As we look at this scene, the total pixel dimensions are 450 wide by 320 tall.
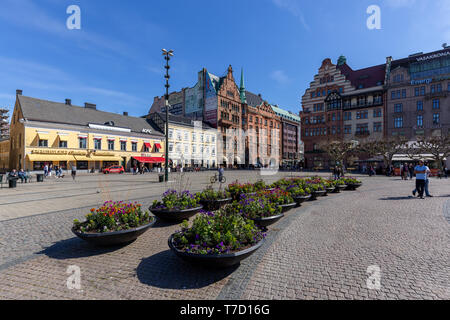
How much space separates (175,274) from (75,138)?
38486mm

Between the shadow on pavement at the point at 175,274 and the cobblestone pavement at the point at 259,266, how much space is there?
0.6 inches

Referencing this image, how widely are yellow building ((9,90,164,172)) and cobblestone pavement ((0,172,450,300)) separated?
31773mm

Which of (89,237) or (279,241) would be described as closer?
(89,237)

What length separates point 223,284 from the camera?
3404 millimetres

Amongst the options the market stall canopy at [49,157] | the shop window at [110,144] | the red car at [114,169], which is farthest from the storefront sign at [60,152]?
the red car at [114,169]

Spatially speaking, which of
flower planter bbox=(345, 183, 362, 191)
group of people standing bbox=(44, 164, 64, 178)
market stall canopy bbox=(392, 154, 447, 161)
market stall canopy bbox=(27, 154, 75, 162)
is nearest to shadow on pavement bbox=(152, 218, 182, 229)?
flower planter bbox=(345, 183, 362, 191)

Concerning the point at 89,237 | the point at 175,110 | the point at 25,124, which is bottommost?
the point at 89,237

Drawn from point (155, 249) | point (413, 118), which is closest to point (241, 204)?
point (155, 249)

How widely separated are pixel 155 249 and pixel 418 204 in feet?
36.9

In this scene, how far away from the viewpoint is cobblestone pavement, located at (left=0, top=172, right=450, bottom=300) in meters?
3.19

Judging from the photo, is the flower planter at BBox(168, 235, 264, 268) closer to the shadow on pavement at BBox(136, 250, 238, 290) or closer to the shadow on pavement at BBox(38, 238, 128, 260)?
the shadow on pavement at BBox(136, 250, 238, 290)

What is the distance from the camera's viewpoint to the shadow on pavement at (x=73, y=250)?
4453 mm
